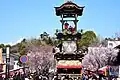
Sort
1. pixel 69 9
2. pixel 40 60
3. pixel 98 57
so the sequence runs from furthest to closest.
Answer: pixel 40 60 < pixel 98 57 < pixel 69 9

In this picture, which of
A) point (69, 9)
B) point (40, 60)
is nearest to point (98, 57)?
point (40, 60)

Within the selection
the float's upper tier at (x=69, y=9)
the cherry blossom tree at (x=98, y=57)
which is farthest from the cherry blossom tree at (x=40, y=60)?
the float's upper tier at (x=69, y=9)

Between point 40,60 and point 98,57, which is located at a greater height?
point 40,60

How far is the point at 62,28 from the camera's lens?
41.4m

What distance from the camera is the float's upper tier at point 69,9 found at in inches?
1631

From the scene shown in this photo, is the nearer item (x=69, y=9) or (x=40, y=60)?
(x=69, y=9)

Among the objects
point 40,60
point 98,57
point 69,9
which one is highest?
point 69,9

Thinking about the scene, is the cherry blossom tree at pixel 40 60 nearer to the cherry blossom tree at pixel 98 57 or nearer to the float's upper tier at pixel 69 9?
the cherry blossom tree at pixel 98 57

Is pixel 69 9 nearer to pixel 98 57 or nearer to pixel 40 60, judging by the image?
pixel 98 57

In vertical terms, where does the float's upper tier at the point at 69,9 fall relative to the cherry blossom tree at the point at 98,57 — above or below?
above

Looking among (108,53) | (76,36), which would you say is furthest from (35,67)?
(76,36)

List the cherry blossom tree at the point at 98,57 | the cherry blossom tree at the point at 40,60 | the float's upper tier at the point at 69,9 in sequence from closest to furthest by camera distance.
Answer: the float's upper tier at the point at 69,9 < the cherry blossom tree at the point at 98,57 < the cherry blossom tree at the point at 40,60

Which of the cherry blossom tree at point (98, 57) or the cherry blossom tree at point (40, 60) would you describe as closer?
the cherry blossom tree at point (98, 57)

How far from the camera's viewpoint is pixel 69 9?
41.8 m
